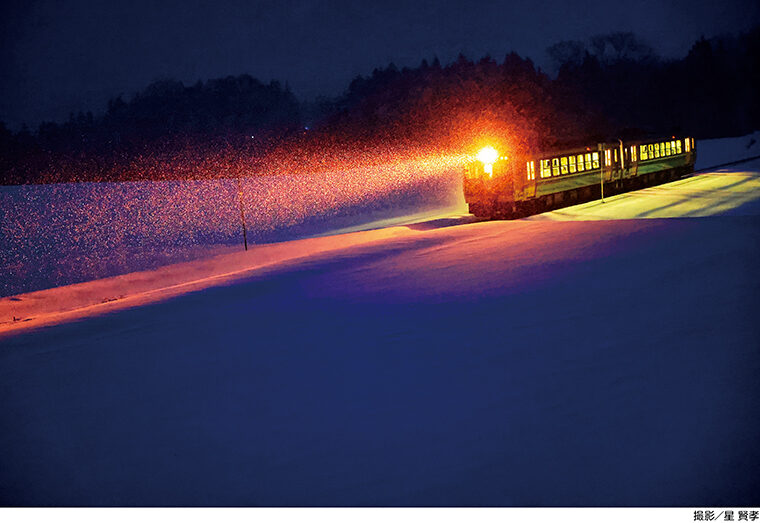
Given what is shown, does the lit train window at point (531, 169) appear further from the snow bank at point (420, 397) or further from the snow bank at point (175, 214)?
the snow bank at point (420, 397)

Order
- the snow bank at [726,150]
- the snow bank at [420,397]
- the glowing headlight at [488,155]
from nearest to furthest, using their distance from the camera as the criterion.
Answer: the snow bank at [420,397] < the glowing headlight at [488,155] < the snow bank at [726,150]

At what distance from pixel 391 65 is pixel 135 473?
192 feet

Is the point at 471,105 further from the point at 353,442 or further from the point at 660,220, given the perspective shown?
the point at 353,442

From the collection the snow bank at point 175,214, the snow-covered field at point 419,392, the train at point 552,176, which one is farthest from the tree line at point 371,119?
the snow-covered field at point 419,392

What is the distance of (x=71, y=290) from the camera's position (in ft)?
59.6

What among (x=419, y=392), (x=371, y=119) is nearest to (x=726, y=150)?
(x=371, y=119)

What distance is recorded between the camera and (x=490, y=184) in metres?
21.2

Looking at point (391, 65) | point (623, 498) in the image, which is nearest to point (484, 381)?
point (623, 498)

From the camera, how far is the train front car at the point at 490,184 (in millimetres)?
20516

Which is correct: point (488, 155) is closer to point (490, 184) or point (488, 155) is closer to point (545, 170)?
point (490, 184)

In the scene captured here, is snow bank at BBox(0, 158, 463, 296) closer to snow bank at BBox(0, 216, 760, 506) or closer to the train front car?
the train front car

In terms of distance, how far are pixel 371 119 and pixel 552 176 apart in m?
33.0

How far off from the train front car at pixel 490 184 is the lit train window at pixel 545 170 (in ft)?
4.64


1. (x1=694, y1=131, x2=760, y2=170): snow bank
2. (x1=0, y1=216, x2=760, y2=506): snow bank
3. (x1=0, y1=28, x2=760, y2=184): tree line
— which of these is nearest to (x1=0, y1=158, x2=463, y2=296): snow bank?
(x1=0, y1=28, x2=760, y2=184): tree line
